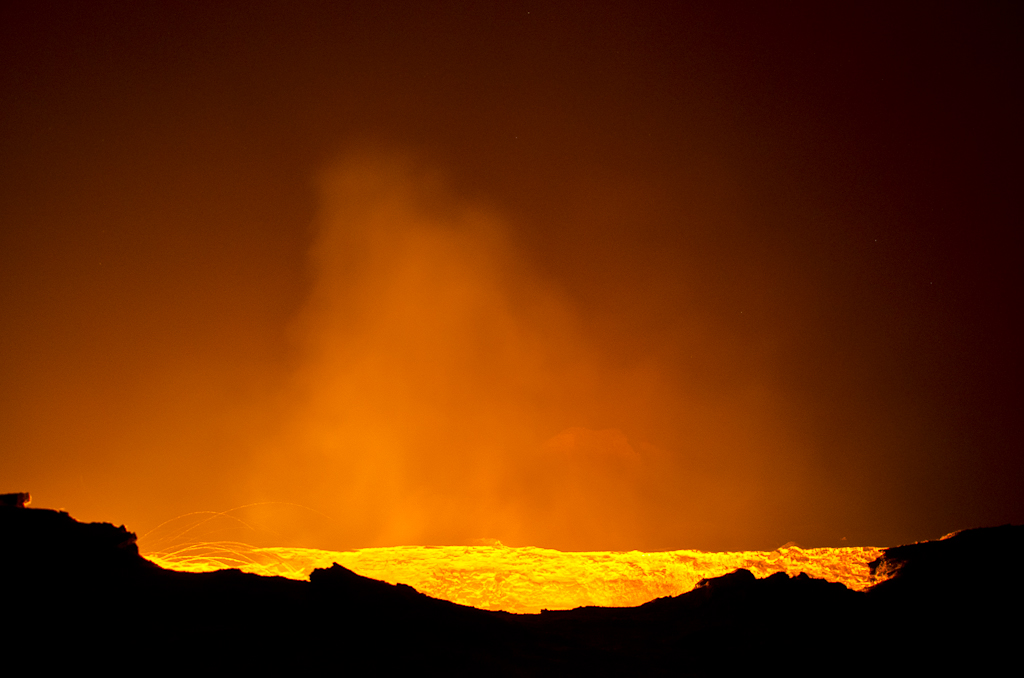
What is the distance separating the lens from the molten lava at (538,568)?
1186 cm

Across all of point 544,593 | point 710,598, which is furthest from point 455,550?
point 710,598

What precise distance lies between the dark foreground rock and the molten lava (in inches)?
109

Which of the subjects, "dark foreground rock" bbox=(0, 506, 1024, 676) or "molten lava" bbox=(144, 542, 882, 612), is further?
"molten lava" bbox=(144, 542, 882, 612)

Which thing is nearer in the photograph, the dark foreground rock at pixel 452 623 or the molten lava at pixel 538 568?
the dark foreground rock at pixel 452 623

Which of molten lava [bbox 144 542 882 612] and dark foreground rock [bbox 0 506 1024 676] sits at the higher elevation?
molten lava [bbox 144 542 882 612]

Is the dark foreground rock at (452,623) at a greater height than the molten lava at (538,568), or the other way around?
the molten lava at (538,568)

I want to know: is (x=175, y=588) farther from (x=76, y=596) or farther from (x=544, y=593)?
(x=544, y=593)

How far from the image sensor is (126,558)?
22.5 ft

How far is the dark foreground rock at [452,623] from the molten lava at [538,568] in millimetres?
2770

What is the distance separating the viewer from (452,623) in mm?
7402

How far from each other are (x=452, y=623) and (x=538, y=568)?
589 cm

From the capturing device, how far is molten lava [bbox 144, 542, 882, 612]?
11.9m

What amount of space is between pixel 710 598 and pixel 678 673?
2185 millimetres

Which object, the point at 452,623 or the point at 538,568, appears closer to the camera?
the point at 452,623
